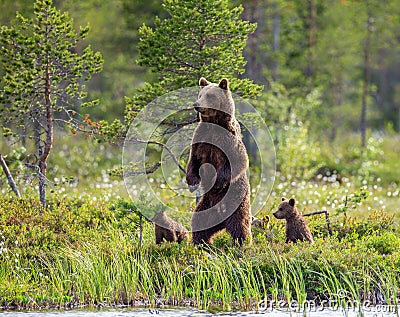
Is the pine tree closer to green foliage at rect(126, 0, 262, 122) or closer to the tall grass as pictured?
green foliage at rect(126, 0, 262, 122)

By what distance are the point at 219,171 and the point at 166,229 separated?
3.66 ft

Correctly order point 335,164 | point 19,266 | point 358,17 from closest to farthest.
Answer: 1. point 19,266
2. point 335,164
3. point 358,17

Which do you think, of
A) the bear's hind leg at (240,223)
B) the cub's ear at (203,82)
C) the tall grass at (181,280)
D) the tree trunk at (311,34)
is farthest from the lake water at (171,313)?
the tree trunk at (311,34)

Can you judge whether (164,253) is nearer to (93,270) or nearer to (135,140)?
(93,270)

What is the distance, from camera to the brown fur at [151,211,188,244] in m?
9.86

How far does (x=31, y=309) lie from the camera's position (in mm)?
8453

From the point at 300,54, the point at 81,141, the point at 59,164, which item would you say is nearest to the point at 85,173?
the point at 59,164

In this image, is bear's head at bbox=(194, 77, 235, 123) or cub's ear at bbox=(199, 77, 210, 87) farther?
cub's ear at bbox=(199, 77, 210, 87)

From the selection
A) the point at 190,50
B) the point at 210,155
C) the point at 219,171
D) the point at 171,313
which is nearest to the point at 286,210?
the point at 219,171

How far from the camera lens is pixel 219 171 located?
9492 mm

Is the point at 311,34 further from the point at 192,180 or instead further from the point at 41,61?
the point at 192,180

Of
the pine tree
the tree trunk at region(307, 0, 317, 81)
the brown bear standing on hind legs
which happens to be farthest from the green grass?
the tree trunk at region(307, 0, 317, 81)

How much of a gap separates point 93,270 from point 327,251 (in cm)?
293

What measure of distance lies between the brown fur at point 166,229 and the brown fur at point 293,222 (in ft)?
4.31
